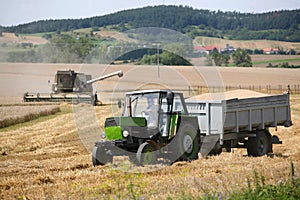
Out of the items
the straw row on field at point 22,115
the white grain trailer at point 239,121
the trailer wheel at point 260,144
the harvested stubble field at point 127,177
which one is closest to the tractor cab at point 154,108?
the harvested stubble field at point 127,177

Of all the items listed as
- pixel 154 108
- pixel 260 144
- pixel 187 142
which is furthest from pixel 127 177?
pixel 260 144

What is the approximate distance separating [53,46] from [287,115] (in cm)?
9147

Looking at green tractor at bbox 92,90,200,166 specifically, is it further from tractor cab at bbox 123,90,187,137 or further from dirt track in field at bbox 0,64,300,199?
dirt track in field at bbox 0,64,300,199

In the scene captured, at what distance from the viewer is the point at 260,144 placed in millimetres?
15828

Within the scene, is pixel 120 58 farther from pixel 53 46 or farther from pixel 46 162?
pixel 53 46

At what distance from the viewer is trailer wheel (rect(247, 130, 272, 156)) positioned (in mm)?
15633

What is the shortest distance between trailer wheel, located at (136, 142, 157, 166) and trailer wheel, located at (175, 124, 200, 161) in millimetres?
864

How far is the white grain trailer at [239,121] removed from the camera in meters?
14.4

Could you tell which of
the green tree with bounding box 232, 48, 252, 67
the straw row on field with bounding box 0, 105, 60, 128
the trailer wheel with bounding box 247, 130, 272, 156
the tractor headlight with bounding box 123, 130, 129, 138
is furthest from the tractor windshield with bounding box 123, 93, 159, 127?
the green tree with bounding box 232, 48, 252, 67

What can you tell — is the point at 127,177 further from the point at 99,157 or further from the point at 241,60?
the point at 241,60

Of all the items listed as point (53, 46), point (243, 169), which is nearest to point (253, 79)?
point (53, 46)

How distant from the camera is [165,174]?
36.2 ft

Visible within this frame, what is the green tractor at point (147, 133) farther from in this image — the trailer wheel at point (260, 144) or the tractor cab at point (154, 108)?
the trailer wheel at point (260, 144)

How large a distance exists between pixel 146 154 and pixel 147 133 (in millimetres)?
509
